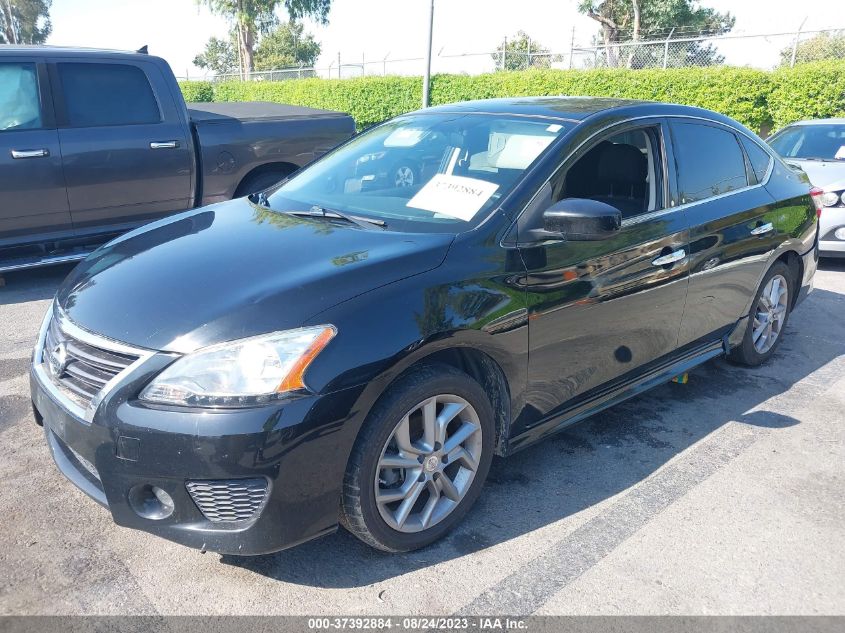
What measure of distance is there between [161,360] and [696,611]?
2014 millimetres

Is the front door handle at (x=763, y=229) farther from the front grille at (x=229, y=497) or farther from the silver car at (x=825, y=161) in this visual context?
the front grille at (x=229, y=497)

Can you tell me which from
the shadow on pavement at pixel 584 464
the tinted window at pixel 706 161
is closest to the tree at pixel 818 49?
the tinted window at pixel 706 161

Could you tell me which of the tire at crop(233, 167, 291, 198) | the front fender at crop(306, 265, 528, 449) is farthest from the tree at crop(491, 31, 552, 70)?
the front fender at crop(306, 265, 528, 449)

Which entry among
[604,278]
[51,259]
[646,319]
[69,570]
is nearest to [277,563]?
[69,570]

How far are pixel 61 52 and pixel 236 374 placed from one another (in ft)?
16.5

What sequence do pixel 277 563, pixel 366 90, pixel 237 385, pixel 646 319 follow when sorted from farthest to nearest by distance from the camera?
pixel 366 90, pixel 646 319, pixel 277 563, pixel 237 385

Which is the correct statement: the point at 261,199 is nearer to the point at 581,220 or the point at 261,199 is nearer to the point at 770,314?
the point at 581,220

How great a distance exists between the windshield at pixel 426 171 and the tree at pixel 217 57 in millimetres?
86094

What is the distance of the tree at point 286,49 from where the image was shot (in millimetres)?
69463

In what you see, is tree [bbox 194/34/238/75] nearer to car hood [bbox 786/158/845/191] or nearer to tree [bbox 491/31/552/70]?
tree [bbox 491/31/552/70]

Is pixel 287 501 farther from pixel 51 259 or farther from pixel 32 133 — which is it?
pixel 32 133

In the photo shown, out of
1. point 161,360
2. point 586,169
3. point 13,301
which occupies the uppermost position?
point 586,169

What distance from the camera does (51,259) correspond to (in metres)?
5.76

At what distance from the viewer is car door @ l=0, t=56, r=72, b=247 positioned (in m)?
5.60
